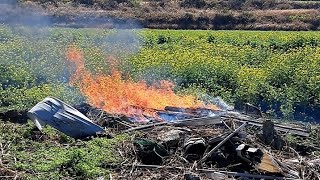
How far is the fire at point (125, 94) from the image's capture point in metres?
12.3

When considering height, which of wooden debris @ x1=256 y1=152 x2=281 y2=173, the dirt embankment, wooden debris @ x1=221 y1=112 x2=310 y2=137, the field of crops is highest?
wooden debris @ x1=256 y1=152 x2=281 y2=173

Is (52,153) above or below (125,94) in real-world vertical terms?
above

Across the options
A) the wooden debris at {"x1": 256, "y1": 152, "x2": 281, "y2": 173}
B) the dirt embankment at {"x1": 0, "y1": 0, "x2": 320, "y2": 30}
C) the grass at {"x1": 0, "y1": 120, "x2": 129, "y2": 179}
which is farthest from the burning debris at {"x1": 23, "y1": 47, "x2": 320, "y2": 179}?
the dirt embankment at {"x1": 0, "y1": 0, "x2": 320, "y2": 30}

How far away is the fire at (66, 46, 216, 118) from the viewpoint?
40.4 ft

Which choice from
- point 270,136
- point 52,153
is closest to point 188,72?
point 270,136

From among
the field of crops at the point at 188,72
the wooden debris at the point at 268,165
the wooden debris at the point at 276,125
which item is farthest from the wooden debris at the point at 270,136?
the field of crops at the point at 188,72

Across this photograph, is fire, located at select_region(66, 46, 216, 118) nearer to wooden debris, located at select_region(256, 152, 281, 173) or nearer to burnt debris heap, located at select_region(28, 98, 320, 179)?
burnt debris heap, located at select_region(28, 98, 320, 179)

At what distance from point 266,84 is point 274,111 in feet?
3.43

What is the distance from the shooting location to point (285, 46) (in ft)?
74.8

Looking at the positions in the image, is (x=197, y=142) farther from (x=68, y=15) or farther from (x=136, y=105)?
(x=68, y=15)

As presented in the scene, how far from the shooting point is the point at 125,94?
1325 cm

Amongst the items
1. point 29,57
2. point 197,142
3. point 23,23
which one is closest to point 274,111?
point 197,142

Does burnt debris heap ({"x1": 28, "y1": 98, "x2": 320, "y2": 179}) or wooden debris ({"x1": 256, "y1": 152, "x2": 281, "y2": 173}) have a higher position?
wooden debris ({"x1": 256, "y1": 152, "x2": 281, "y2": 173})

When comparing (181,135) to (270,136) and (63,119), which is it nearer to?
(270,136)
